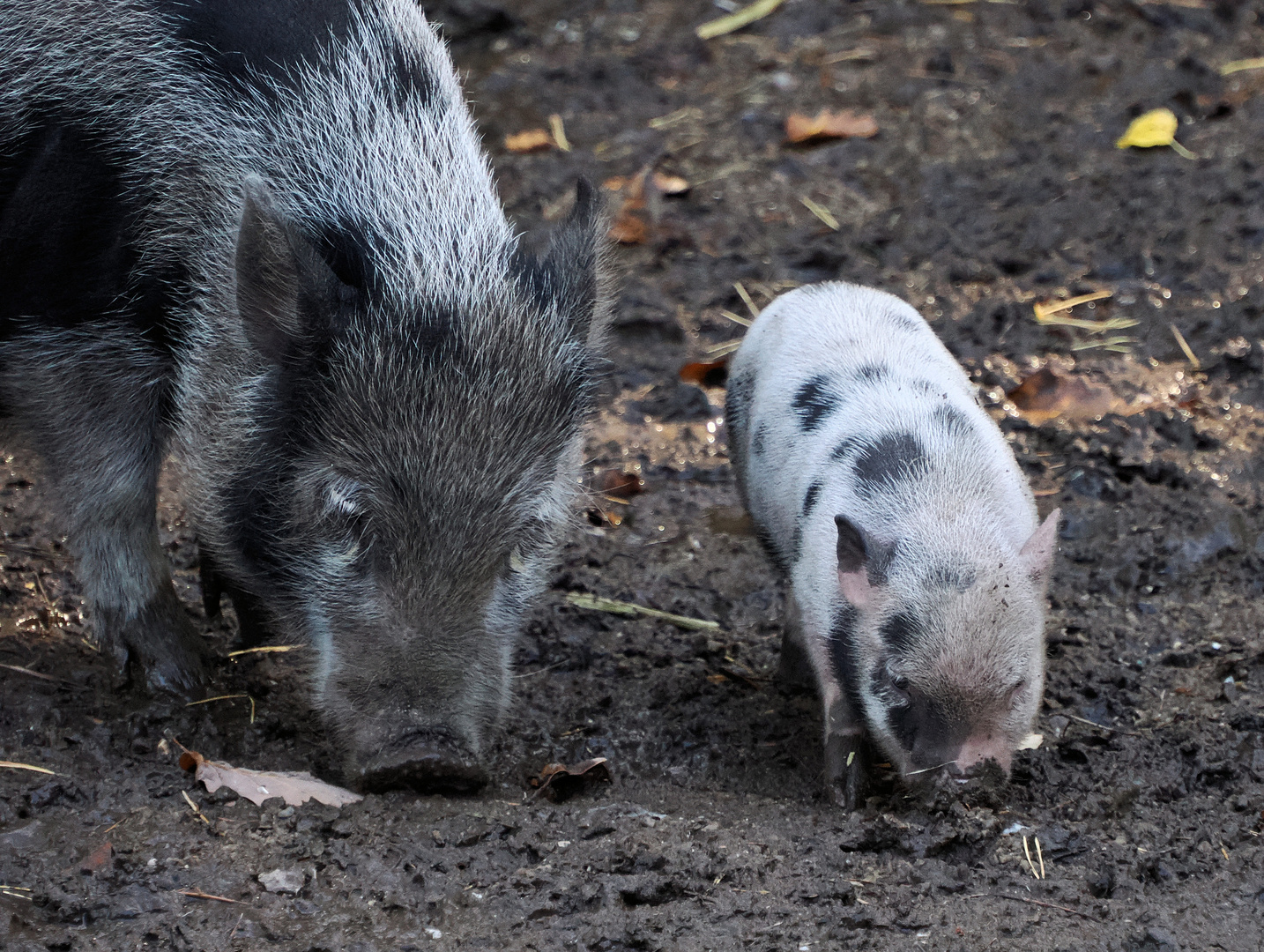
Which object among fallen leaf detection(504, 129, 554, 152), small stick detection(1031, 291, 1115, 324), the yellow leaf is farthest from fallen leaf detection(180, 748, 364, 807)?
the yellow leaf

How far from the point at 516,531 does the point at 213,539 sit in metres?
0.88

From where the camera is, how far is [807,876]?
326cm

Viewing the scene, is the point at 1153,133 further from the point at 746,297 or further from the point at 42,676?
the point at 42,676

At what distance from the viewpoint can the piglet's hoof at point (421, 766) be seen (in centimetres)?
325

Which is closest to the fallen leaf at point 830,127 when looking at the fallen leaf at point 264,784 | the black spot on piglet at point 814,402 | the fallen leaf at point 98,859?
the black spot on piglet at point 814,402

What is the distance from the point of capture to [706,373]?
6.08 meters

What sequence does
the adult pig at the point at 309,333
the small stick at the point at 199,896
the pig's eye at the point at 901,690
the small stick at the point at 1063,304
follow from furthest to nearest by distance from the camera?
the small stick at the point at 1063,304 → the pig's eye at the point at 901,690 → the adult pig at the point at 309,333 → the small stick at the point at 199,896

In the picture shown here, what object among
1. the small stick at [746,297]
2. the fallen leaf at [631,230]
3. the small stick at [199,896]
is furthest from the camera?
the fallen leaf at [631,230]

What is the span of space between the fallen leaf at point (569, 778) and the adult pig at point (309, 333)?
0.46m

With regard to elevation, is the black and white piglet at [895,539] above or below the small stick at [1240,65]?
above

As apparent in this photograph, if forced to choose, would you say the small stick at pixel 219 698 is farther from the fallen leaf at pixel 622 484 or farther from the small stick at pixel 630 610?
the fallen leaf at pixel 622 484

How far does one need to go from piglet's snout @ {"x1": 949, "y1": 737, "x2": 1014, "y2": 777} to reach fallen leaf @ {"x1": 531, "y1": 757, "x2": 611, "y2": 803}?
97 cm

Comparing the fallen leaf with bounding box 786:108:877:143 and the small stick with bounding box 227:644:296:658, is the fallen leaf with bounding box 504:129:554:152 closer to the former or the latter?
the fallen leaf with bounding box 786:108:877:143

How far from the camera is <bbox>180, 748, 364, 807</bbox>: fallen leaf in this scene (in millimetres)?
3539
